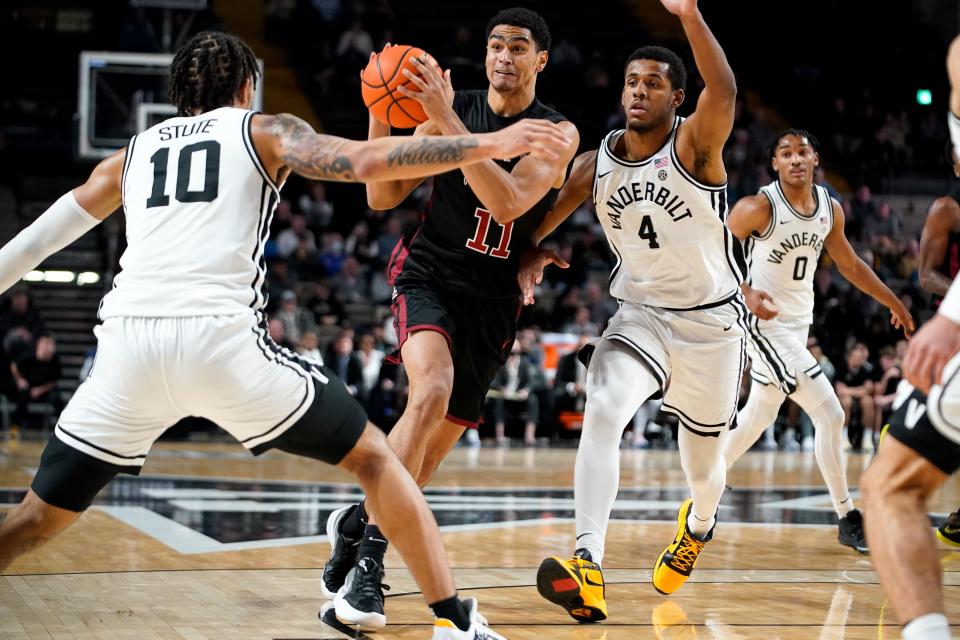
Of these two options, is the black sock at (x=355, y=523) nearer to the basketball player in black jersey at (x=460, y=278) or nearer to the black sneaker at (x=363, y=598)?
the basketball player in black jersey at (x=460, y=278)

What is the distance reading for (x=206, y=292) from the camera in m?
3.55

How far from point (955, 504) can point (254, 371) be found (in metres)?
7.12

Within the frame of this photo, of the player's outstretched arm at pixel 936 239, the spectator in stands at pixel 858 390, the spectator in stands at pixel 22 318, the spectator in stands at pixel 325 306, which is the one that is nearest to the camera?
the player's outstretched arm at pixel 936 239

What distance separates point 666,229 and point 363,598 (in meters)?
2.08

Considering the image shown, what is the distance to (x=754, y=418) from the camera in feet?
24.6

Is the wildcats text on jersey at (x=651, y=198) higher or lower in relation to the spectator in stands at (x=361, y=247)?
higher

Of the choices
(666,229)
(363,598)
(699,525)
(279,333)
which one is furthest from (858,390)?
(363,598)

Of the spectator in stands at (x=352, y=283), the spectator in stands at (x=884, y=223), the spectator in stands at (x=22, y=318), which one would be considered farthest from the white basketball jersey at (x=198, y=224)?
the spectator in stands at (x=884, y=223)

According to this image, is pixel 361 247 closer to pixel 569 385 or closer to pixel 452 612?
pixel 569 385

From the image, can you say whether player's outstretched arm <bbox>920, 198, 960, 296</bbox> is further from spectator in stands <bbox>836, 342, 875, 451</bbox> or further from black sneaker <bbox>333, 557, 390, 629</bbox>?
spectator in stands <bbox>836, 342, 875, 451</bbox>

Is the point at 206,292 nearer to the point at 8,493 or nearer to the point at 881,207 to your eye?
the point at 8,493

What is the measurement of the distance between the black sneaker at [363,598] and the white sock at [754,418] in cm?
355

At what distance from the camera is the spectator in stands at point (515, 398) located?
1598cm

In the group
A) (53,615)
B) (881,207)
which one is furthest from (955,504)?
(881,207)
